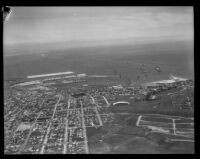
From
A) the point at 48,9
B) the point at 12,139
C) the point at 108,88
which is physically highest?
the point at 48,9

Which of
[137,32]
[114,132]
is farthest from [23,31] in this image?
[114,132]

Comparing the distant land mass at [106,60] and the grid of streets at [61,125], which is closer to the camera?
the grid of streets at [61,125]

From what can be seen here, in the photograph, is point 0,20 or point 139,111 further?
point 139,111

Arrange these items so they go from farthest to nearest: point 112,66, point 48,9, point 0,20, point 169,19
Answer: point 112,66 → point 169,19 → point 48,9 → point 0,20

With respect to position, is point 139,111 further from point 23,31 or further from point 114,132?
point 23,31

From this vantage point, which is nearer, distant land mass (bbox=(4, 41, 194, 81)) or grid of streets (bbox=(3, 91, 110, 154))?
grid of streets (bbox=(3, 91, 110, 154))

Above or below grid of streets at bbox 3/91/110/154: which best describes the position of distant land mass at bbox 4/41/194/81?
above

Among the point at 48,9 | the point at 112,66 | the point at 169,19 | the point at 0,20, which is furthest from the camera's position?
the point at 112,66
